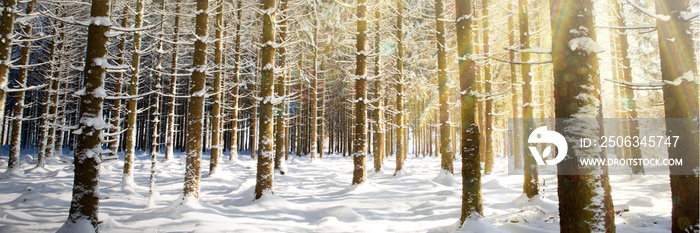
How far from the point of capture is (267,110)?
817 centimetres

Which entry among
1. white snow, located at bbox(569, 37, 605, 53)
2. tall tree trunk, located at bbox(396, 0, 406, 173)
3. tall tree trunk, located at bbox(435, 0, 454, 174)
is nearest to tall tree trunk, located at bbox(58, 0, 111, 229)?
white snow, located at bbox(569, 37, 605, 53)

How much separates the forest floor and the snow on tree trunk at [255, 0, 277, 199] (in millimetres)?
445

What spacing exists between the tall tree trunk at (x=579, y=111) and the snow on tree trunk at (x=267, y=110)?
20.8ft

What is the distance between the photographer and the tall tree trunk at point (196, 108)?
7.74 m

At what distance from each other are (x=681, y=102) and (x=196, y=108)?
30.4ft

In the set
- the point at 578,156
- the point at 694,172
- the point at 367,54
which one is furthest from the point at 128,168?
the point at 694,172

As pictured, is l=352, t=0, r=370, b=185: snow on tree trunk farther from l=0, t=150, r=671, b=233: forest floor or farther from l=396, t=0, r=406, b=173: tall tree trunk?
l=396, t=0, r=406, b=173: tall tree trunk

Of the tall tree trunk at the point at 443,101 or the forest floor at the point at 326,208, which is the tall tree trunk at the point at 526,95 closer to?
the forest floor at the point at 326,208

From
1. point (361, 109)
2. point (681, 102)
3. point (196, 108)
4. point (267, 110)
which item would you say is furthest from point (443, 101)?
point (196, 108)

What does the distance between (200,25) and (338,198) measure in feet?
19.4

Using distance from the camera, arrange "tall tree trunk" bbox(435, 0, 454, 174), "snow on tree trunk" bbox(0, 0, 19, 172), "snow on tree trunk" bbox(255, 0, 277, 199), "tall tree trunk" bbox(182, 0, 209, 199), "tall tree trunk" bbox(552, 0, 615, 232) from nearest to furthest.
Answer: "tall tree trunk" bbox(552, 0, 615, 232) → "snow on tree trunk" bbox(0, 0, 19, 172) → "tall tree trunk" bbox(182, 0, 209, 199) → "snow on tree trunk" bbox(255, 0, 277, 199) → "tall tree trunk" bbox(435, 0, 454, 174)

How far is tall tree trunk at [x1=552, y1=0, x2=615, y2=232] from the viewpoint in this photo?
3293 mm

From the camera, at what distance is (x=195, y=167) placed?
7984mm

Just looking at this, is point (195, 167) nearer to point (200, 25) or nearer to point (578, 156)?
point (200, 25)
